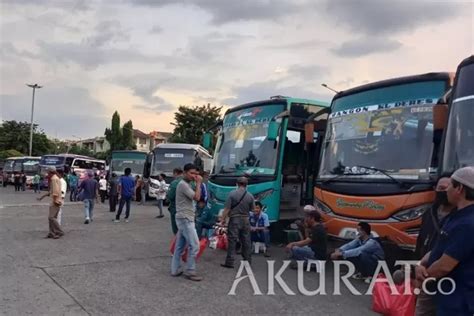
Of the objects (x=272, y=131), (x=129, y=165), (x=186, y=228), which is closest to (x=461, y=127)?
(x=186, y=228)

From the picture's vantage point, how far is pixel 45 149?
62500 millimetres

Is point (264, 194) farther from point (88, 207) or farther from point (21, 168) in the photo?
point (21, 168)

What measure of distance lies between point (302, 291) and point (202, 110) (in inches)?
1560

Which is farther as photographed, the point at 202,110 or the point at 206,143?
the point at 202,110

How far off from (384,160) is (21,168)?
34784 mm

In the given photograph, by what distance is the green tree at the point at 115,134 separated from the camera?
6500 centimetres

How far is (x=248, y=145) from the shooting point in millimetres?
10836

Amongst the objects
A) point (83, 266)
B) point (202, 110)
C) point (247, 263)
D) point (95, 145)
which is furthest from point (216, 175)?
point (95, 145)

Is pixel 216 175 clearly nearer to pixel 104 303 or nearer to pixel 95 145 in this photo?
pixel 104 303

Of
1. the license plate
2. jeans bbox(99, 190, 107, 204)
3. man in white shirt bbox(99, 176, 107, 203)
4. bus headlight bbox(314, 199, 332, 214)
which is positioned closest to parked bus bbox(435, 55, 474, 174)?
the license plate

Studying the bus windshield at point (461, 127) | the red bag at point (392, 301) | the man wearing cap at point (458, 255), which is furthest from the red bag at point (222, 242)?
the man wearing cap at point (458, 255)

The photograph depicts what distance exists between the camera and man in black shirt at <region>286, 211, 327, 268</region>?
816 centimetres

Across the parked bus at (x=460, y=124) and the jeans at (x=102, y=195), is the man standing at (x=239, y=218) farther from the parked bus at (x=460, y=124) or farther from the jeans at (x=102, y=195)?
the jeans at (x=102, y=195)

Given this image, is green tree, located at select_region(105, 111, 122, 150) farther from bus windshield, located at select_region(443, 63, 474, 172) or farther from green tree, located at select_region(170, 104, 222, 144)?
bus windshield, located at select_region(443, 63, 474, 172)
